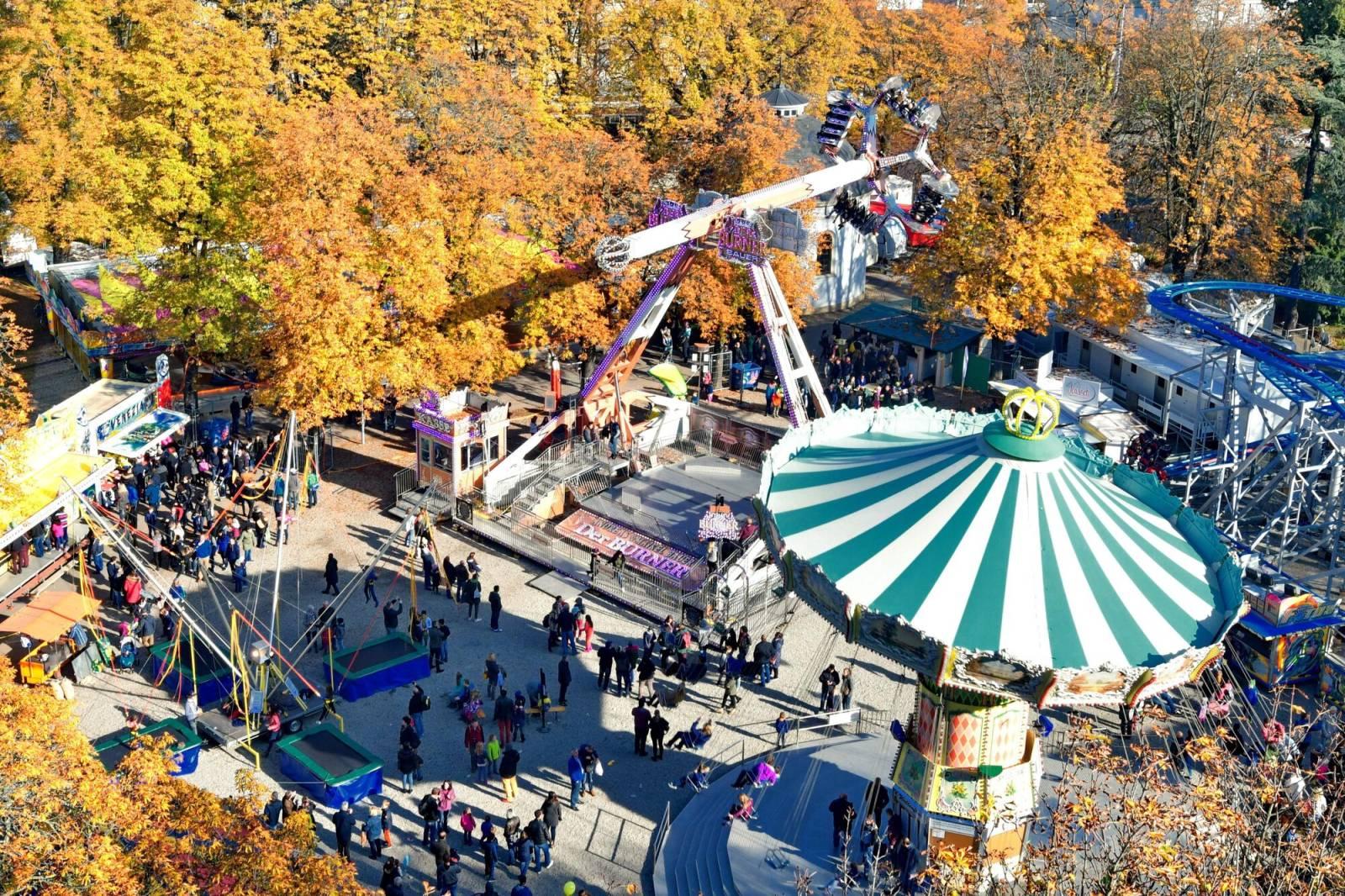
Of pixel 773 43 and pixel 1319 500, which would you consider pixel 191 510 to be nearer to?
pixel 1319 500

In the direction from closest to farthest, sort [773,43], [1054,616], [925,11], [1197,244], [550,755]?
[1054,616], [550,755], [1197,244], [773,43], [925,11]

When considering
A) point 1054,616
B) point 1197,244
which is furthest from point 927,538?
point 1197,244

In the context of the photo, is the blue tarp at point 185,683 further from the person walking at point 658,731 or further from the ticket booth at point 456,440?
the ticket booth at point 456,440

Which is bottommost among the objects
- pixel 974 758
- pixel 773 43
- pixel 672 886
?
pixel 672 886

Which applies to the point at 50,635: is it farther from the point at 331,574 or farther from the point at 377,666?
the point at 377,666

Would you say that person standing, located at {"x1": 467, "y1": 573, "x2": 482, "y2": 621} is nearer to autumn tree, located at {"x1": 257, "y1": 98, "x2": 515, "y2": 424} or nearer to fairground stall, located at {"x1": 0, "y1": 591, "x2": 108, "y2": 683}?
autumn tree, located at {"x1": 257, "y1": 98, "x2": 515, "y2": 424}

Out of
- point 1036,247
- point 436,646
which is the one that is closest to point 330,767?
point 436,646

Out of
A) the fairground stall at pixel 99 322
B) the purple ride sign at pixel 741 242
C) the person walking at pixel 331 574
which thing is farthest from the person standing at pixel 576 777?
the fairground stall at pixel 99 322
